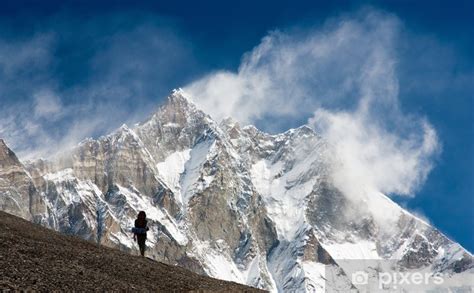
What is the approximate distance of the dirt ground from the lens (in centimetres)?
3172

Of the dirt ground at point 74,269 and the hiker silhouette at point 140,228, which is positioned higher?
the hiker silhouette at point 140,228

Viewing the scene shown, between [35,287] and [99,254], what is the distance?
10.6 meters

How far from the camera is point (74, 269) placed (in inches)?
1378

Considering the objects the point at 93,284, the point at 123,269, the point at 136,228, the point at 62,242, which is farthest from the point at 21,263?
the point at 136,228

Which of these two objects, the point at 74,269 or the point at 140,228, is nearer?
the point at 74,269

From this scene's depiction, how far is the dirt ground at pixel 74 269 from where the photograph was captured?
3172cm

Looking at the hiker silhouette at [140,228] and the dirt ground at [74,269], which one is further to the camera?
the hiker silhouette at [140,228]

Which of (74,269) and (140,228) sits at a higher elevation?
(140,228)

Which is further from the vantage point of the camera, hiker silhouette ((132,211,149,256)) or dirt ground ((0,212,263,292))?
hiker silhouette ((132,211,149,256))

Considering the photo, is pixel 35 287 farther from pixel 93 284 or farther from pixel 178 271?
pixel 178 271

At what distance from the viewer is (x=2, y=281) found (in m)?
29.8

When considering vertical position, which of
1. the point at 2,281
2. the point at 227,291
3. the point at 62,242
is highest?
the point at 62,242

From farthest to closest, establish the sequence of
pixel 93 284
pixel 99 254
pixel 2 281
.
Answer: pixel 99 254, pixel 93 284, pixel 2 281

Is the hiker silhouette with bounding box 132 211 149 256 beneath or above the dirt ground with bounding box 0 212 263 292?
above
